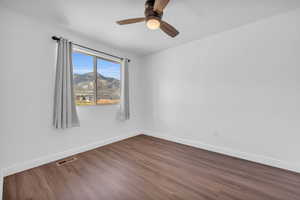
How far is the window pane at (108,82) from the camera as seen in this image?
2918mm

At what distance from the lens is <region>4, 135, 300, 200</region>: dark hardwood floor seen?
4.58 ft

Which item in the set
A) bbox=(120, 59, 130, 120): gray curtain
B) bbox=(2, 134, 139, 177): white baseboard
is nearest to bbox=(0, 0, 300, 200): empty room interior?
bbox=(2, 134, 139, 177): white baseboard

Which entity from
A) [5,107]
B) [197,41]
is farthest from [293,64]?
[5,107]

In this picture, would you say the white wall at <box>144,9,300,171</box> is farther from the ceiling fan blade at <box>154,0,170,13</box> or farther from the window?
the ceiling fan blade at <box>154,0,170,13</box>

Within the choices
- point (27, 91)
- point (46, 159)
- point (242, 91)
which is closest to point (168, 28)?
point (242, 91)

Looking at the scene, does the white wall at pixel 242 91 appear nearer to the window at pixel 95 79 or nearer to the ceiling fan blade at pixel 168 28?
the ceiling fan blade at pixel 168 28

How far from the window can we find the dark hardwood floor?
3.98 ft

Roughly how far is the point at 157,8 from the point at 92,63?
6.41ft

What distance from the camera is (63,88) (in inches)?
85.3

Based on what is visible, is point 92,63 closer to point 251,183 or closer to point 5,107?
point 5,107

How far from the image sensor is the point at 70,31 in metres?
2.35

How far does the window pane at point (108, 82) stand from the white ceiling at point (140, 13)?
702mm

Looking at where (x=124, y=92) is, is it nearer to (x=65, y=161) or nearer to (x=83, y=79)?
(x=83, y=79)

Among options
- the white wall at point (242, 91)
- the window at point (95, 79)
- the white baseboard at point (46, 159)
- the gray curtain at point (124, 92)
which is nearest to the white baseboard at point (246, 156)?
the white wall at point (242, 91)
